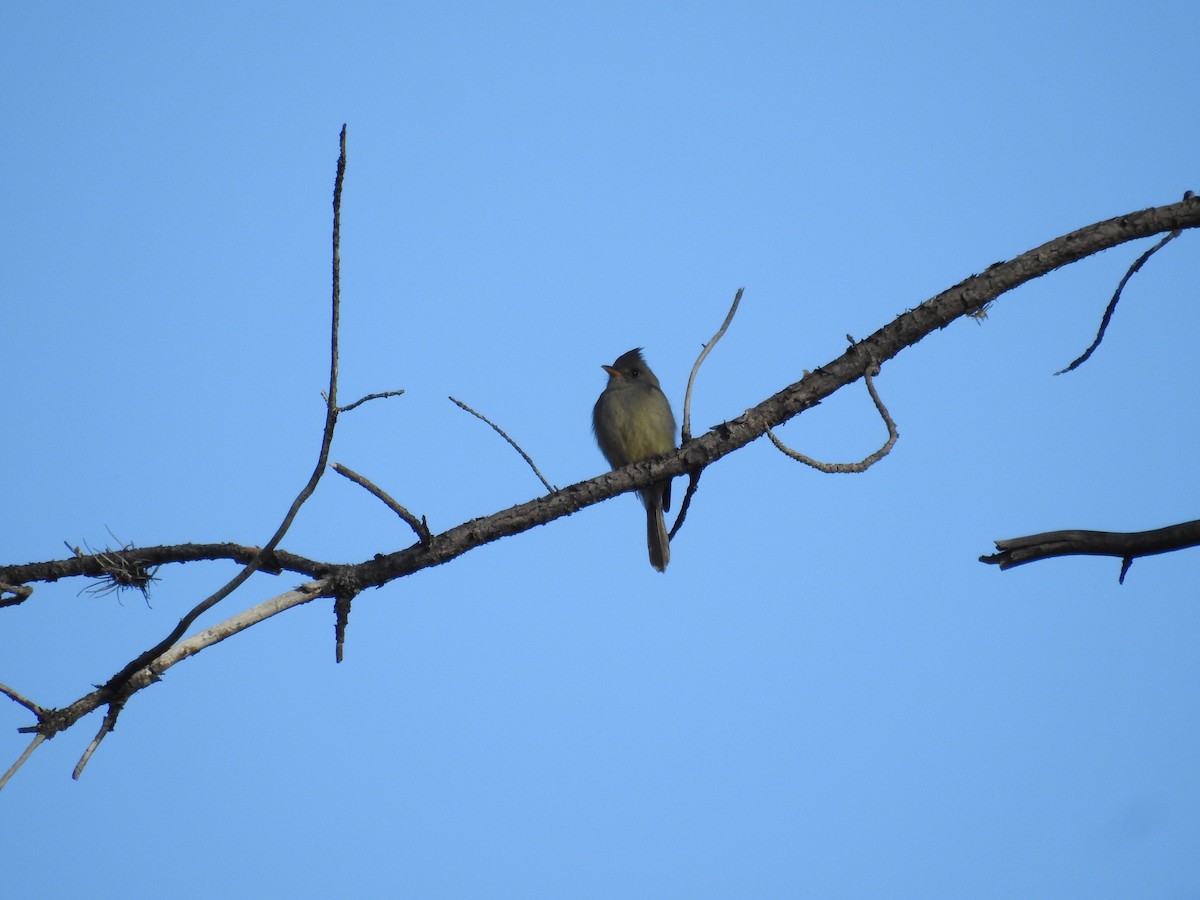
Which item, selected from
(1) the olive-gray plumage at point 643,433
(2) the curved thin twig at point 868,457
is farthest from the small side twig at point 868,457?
(1) the olive-gray plumage at point 643,433

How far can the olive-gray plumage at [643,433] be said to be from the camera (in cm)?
860

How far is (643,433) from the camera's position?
8820 mm

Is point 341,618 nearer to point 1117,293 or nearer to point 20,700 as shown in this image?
point 20,700

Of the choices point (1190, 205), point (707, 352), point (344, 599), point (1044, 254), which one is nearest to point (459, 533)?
point (344, 599)

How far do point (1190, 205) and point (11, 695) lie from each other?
4.46 metres

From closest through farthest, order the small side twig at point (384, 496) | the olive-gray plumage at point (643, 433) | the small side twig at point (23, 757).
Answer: the small side twig at point (23, 757)
the small side twig at point (384, 496)
the olive-gray plumage at point (643, 433)

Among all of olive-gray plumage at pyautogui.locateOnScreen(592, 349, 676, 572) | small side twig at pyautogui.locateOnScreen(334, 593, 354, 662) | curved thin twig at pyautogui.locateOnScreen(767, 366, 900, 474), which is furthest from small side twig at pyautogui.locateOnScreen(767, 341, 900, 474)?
olive-gray plumage at pyautogui.locateOnScreen(592, 349, 676, 572)

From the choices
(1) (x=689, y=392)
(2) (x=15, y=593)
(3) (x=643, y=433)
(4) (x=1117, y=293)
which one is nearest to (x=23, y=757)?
(2) (x=15, y=593)

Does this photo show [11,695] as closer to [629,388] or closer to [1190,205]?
[1190,205]

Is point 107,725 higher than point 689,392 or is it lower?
lower

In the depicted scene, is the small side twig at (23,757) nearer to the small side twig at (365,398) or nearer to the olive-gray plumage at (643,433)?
the small side twig at (365,398)

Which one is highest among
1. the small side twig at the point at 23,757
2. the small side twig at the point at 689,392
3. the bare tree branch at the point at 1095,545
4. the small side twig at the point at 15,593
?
the small side twig at the point at 689,392

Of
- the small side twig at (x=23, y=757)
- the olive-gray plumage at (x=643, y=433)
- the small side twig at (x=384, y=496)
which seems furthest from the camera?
the olive-gray plumage at (x=643, y=433)

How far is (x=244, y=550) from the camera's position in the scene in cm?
465
